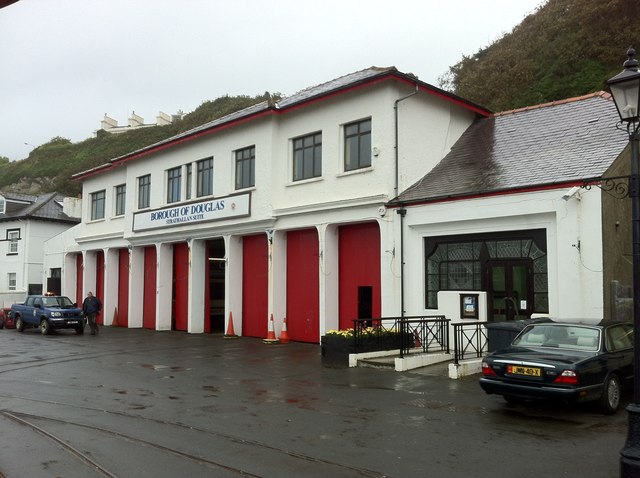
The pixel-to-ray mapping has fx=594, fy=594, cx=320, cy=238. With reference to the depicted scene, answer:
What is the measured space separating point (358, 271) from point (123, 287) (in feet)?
55.4

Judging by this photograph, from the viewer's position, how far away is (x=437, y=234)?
16891 millimetres

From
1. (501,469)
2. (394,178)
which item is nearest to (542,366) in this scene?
(501,469)

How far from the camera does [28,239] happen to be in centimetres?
4106

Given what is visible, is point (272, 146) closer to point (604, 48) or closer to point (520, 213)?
point (520, 213)

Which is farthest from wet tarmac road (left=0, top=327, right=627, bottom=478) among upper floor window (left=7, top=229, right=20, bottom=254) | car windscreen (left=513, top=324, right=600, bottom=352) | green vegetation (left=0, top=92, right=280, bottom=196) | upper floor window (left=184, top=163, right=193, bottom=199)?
green vegetation (left=0, top=92, right=280, bottom=196)

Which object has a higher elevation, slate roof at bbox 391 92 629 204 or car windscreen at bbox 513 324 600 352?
slate roof at bbox 391 92 629 204

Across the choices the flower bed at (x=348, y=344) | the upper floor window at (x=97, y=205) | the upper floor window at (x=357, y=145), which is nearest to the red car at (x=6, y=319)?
the upper floor window at (x=97, y=205)

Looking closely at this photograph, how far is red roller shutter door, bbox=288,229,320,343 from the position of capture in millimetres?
20641

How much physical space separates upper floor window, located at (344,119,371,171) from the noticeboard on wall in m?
5.42

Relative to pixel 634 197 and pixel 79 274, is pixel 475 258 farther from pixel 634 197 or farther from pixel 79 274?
pixel 79 274

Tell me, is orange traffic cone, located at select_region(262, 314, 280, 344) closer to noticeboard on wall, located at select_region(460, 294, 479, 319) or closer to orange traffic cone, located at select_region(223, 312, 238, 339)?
orange traffic cone, located at select_region(223, 312, 238, 339)

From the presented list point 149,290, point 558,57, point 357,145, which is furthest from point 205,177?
point 558,57

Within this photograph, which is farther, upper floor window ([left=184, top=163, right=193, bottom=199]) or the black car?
upper floor window ([left=184, top=163, right=193, bottom=199])

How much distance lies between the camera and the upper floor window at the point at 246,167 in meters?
22.6
